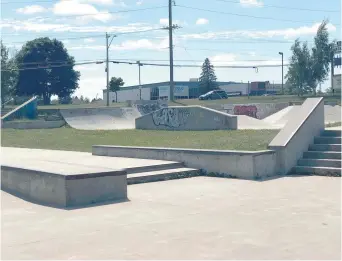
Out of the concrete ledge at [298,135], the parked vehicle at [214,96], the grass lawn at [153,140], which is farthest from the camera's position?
the parked vehicle at [214,96]

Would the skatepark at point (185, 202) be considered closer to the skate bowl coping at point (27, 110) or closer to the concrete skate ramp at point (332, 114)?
the concrete skate ramp at point (332, 114)

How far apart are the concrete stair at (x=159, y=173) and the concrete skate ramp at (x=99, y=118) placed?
2020cm

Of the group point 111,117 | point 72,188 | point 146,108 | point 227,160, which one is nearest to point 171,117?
point 111,117

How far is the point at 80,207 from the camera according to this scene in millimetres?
8789

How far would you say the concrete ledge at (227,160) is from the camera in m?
11.9

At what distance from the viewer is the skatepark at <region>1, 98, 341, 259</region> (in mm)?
6297

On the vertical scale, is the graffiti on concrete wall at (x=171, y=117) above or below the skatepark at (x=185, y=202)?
above

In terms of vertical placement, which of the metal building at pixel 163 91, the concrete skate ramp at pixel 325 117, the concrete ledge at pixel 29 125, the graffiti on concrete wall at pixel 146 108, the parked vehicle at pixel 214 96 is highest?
the metal building at pixel 163 91

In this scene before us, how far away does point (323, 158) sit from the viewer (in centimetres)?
1269

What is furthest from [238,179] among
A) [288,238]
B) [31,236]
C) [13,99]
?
[13,99]

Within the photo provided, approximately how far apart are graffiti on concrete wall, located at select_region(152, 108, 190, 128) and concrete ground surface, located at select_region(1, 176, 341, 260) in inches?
599

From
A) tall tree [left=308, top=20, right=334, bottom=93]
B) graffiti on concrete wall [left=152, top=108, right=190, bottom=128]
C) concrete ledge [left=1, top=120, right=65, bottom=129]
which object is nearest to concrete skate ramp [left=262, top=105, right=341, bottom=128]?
graffiti on concrete wall [left=152, top=108, right=190, bottom=128]

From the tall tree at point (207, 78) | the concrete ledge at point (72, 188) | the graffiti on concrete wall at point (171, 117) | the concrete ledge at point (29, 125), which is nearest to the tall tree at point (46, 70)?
the tall tree at point (207, 78)

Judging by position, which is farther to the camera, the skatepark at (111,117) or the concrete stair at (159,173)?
the skatepark at (111,117)
